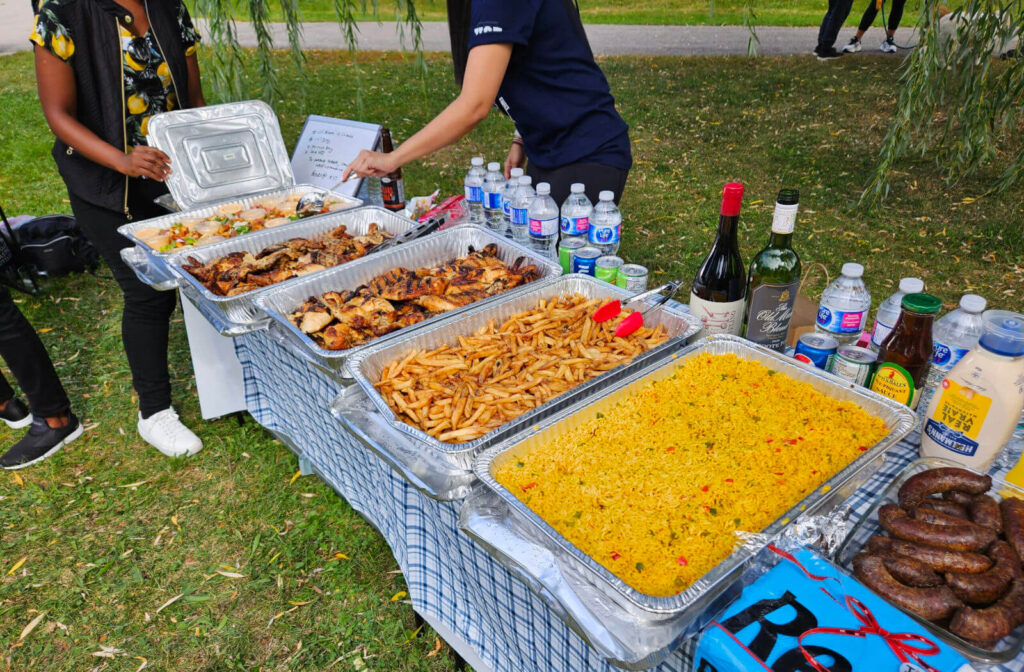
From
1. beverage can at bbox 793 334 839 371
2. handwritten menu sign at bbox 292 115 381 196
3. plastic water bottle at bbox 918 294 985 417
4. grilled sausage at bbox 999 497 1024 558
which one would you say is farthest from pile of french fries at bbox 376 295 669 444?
handwritten menu sign at bbox 292 115 381 196

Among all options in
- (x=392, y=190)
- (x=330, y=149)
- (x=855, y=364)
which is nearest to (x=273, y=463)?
(x=392, y=190)

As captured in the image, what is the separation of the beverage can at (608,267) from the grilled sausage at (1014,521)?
4.80 ft

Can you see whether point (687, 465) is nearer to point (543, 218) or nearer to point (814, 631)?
point (814, 631)

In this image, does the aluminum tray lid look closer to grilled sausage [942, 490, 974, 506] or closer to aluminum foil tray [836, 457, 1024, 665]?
aluminum foil tray [836, 457, 1024, 665]

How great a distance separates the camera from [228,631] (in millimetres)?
2832

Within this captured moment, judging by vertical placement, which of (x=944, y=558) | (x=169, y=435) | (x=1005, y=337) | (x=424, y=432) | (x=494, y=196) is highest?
(x=1005, y=337)

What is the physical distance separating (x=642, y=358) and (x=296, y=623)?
2032 millimetres

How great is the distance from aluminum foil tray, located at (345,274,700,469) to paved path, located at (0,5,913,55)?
13.4 meters

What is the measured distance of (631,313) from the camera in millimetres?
2283

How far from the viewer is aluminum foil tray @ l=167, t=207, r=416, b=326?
8.63 feet

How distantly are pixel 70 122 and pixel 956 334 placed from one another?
372cm

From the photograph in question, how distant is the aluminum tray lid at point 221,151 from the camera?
11.6 feet

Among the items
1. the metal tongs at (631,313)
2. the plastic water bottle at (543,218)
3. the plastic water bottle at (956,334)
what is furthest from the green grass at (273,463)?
the plastic water bottle at (956,334)

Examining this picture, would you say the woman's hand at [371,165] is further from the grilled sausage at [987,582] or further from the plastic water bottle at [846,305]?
the grilled sausage at [987,582]
